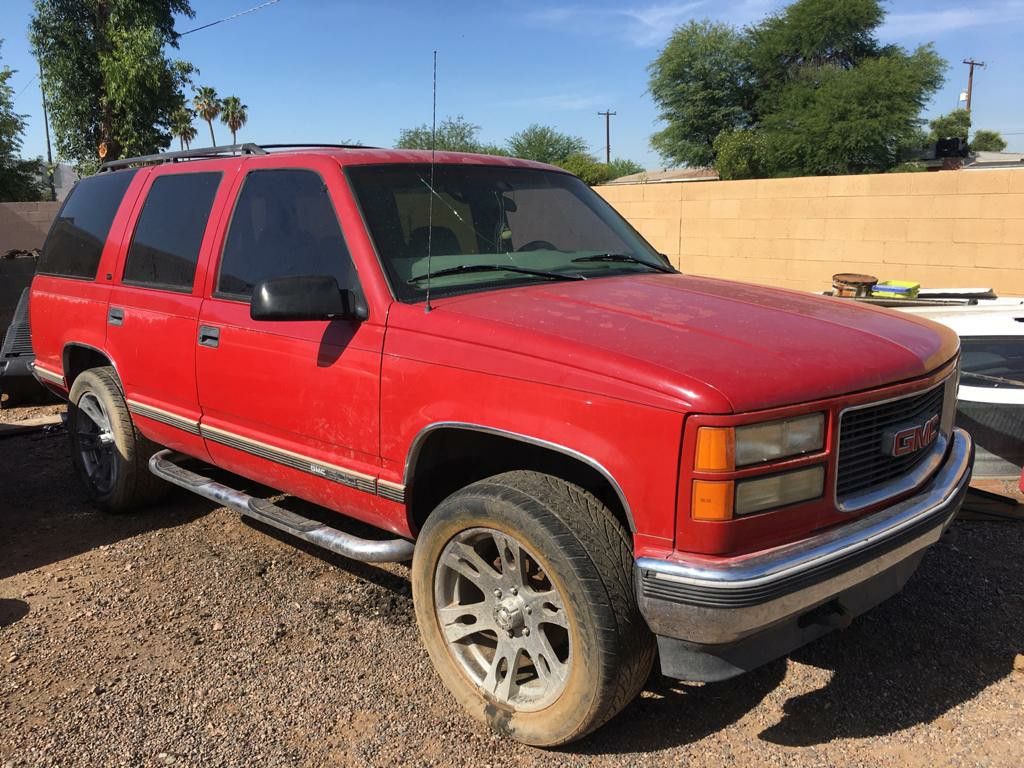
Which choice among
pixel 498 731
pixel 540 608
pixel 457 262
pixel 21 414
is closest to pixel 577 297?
pixel 457 262

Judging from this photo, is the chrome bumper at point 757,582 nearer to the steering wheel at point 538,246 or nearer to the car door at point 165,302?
the steering wheel at point 538,246

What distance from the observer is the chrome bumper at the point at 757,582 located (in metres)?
2.33

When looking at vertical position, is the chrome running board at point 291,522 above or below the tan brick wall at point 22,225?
below

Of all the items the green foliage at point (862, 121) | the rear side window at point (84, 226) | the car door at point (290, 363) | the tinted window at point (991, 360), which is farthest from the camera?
the green foliage at point (862, 121)

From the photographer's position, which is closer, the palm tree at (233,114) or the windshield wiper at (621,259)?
the windshield wiper at (621,259)

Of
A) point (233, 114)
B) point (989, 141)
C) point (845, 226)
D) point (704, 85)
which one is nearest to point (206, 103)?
point (233, 114)

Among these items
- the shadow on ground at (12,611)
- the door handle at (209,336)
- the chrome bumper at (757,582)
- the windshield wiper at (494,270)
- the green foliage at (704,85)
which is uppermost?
the green foliage at (704,85)

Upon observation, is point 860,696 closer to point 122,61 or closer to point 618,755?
point 618,755

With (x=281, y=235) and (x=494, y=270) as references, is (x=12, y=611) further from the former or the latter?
(x=494, y=270)

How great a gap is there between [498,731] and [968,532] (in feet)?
9.97

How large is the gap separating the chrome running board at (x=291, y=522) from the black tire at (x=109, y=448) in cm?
28

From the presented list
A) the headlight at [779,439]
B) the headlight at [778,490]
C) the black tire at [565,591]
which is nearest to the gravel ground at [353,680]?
the black tire at [565,591]

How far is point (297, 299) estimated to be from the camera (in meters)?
3.05

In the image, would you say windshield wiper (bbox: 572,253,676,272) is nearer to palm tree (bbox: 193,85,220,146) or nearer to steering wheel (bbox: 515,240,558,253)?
steering wheel (bbox: 515,240,558,253)
